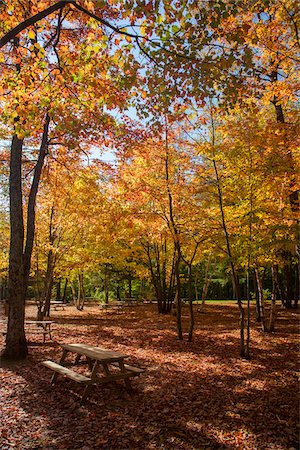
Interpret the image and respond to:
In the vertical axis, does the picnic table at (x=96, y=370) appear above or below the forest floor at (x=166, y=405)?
above

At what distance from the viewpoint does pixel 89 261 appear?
16.3 m

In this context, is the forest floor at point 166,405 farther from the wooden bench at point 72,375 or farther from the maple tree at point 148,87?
the maple tree at point 148,87

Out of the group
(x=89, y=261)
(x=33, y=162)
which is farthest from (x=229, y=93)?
(x=89, y=261)

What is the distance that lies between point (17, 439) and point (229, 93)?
17.1ft

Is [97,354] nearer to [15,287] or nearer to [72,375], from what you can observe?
[72,375]

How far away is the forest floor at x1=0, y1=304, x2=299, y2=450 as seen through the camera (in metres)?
3.83

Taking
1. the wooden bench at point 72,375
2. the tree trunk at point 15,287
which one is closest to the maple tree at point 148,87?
the tree trunk at point 15,287

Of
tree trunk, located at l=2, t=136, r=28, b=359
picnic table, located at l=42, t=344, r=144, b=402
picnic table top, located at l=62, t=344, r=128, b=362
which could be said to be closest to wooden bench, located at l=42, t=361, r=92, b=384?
picnic table, located at l=42, t=344, r=144, b=402

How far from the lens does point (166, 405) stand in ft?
15.9

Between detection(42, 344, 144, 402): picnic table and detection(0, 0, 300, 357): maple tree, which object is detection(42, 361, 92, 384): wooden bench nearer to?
detection(42, 344, 144, 402): picnic table

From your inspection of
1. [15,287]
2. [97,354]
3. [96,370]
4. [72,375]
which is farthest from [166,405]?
[15,287]

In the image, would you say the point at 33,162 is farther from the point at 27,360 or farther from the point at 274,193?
the point at 274,193

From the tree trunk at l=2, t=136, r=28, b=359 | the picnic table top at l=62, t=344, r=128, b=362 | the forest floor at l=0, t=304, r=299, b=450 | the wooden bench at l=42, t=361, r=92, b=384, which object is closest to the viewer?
the forest floor at l=0, t=304, r=299, b=450

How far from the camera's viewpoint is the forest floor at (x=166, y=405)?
383 centimetres
